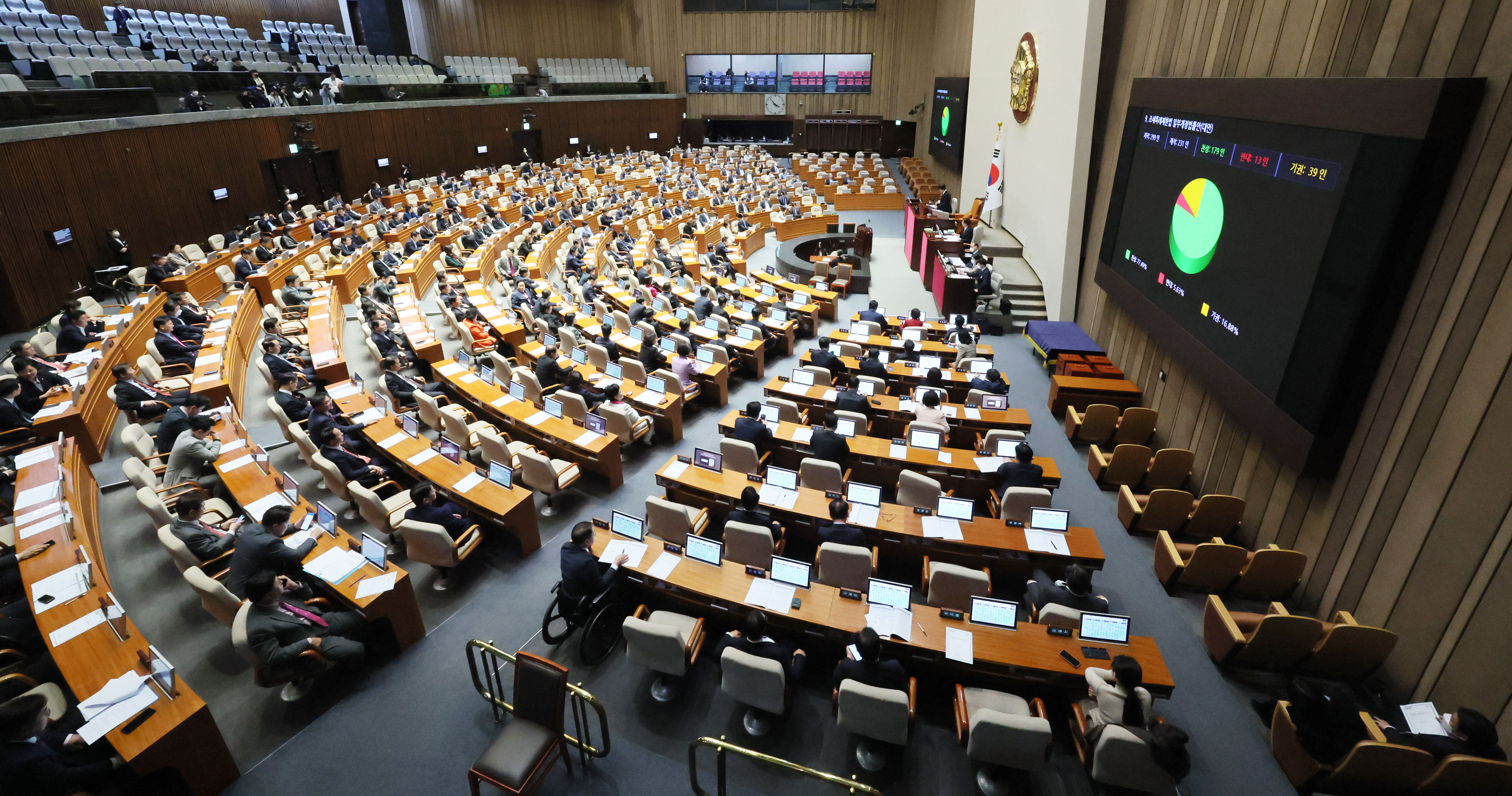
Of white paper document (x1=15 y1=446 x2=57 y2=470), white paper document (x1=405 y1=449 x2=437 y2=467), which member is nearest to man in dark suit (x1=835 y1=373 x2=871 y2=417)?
white paper document (x1=405 y1=449 x2=437 y2=467)

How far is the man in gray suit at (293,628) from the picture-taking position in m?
4.73

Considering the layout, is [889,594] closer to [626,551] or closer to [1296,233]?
[626,551]

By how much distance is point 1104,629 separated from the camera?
195 inches

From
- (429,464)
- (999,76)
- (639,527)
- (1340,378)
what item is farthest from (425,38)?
(1340,378)

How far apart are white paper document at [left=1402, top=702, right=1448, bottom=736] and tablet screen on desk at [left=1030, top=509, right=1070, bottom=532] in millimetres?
2498

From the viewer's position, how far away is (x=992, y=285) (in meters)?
14.3

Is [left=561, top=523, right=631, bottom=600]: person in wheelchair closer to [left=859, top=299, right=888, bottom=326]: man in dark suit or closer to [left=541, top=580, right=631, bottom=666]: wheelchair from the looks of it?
[left=541, top=580, right=631, bottom=666]: wheelchair

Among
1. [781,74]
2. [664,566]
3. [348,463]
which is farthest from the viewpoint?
[781,74]

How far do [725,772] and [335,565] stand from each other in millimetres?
3628

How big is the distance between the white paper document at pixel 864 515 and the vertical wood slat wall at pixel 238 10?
82.0ft

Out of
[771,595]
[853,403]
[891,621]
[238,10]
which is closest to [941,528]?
[891,621]

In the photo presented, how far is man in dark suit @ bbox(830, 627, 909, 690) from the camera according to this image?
4500mm

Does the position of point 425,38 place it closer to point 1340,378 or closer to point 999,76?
point 999,76

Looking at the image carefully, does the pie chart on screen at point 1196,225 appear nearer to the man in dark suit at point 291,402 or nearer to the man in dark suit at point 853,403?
the man in dark suit at point 853,403
